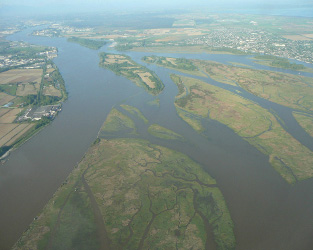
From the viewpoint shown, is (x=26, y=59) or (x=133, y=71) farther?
(x=26, y=59)

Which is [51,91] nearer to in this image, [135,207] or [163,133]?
[163,133]

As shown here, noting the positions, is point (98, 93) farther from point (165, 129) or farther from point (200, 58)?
point (200, 58)

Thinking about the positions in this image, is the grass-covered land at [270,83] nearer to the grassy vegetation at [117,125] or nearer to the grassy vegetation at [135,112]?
the grassy vegetation at [135,112]

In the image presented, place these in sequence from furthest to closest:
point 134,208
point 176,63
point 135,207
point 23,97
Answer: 1. point 176,63
2. point 23,97
3. point 135,207
4. point 134,208

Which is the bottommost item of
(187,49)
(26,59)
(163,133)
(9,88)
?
(187,49)

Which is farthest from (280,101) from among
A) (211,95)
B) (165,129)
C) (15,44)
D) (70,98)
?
(15,44)

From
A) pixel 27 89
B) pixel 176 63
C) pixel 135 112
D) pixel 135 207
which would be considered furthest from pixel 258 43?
pixel 135 207

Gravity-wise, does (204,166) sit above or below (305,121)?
above
